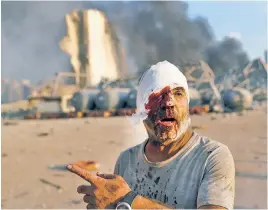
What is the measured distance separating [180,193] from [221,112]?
16.7 metres

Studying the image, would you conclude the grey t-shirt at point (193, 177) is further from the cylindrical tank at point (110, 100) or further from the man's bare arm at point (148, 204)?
the cylindrical tank at point (110, 100)

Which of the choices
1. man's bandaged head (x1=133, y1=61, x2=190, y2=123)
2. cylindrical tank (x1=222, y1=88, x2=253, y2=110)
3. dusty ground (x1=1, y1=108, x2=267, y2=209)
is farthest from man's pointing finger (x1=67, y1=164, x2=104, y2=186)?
cylindrical tank (x1=222, y1=88, x2=253, y2=110)

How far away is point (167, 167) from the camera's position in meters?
1.36

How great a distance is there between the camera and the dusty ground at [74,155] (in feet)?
18.3

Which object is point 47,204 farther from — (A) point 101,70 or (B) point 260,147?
(A) point 101,70

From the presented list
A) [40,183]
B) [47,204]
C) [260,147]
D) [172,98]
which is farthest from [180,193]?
[260,147]

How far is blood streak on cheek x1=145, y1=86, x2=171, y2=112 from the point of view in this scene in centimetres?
139

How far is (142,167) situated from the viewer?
144 centimetres

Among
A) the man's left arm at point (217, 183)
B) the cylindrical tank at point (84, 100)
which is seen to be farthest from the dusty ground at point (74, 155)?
the cylindrical tank at point (84, 100)

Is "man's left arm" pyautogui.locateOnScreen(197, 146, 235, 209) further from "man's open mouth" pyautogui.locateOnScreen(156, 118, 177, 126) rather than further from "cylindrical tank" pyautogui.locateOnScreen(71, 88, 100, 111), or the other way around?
"cylindrical tank" pyautogui.locateOnScreen(71, 88, 100, 111)

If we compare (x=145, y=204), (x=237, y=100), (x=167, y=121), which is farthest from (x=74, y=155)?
(x=237, y=100)

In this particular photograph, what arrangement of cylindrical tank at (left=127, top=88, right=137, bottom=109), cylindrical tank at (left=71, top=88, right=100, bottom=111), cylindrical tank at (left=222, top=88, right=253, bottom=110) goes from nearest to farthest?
cylindrical tank at (left=222, top=88, right=253, bottom=110)
cylindrical tank at (left=127, top=88, right=137, bottom=109)
cylindrical tank at (left=71, top=88, right=100, bottom=111)

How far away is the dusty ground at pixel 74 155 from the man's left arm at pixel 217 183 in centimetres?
49

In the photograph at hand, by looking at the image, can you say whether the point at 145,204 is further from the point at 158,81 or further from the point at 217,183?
the point at 158,81
